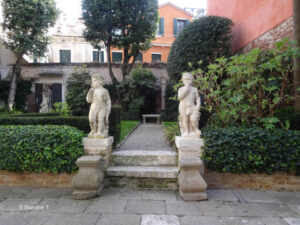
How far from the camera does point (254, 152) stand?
337 cm

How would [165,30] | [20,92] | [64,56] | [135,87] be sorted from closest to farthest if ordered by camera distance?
[135,87] → [20,92] → [64,56] → [165,30]

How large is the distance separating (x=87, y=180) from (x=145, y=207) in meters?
1.04

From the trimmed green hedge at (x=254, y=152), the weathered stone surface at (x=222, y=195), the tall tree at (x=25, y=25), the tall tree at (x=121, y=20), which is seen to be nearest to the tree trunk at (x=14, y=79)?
the tall tree at (x=25, y=25)

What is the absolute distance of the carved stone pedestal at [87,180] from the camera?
308cm

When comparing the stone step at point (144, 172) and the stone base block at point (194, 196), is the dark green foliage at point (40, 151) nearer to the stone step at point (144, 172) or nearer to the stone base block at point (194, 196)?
the stone step at point (144, 172)

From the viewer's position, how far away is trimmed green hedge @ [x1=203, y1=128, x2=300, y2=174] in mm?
3305

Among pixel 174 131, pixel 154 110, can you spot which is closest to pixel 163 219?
pixel 174 131

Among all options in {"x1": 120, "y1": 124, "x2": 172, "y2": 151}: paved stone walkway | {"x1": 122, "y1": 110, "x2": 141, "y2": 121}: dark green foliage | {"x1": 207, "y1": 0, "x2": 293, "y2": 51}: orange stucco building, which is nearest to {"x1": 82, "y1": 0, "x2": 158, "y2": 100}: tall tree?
{"x1": 122, "y1": 110, "x2": 141, "y2": 121}: dark green foliage

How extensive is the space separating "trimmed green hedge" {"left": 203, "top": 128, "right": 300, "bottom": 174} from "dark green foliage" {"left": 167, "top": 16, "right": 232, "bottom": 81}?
12.7 feet

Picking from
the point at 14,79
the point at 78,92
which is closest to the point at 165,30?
the point at 78,92

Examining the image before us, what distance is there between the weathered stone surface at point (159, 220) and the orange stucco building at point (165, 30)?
49.7ft

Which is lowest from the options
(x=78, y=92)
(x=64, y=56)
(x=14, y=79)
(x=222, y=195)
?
(x=222, y=195)

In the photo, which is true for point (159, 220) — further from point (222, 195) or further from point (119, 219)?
point (222, 195)

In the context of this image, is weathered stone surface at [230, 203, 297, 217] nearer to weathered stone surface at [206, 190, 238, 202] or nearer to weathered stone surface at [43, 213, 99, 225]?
weathered stone surface at [206, 190, 238, 202]
